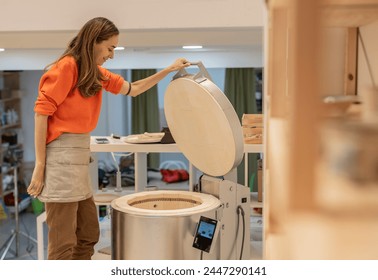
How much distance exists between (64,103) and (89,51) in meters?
0.19

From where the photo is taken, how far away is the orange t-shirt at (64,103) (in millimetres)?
1522

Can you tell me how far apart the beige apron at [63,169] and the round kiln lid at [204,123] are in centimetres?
37

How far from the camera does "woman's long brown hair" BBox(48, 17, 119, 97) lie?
1560mm

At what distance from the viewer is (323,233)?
418 millimetres

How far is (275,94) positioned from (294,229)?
35 cm

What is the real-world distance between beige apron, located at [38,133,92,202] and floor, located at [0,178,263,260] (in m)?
0.49

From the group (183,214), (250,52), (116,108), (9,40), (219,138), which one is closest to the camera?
(183,214)

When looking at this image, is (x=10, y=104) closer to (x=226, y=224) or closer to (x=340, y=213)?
(x=226, y=224)

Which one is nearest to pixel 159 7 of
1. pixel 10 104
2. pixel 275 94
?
pixel 275 94

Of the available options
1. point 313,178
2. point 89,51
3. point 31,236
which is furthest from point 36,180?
point 31,236

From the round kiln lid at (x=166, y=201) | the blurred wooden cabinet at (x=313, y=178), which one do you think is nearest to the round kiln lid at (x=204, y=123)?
the round kiln lid at (x=166, y=201)

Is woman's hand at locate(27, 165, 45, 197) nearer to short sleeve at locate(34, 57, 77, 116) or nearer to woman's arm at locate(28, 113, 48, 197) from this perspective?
woman's arm at locate(28, 113, 48, 197)

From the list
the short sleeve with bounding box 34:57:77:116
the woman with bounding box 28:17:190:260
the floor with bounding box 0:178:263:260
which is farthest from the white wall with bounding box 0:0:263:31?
the floor with bounding box 0:178:263:260

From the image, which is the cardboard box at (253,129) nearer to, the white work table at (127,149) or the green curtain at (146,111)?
the white work table at (127,149)
